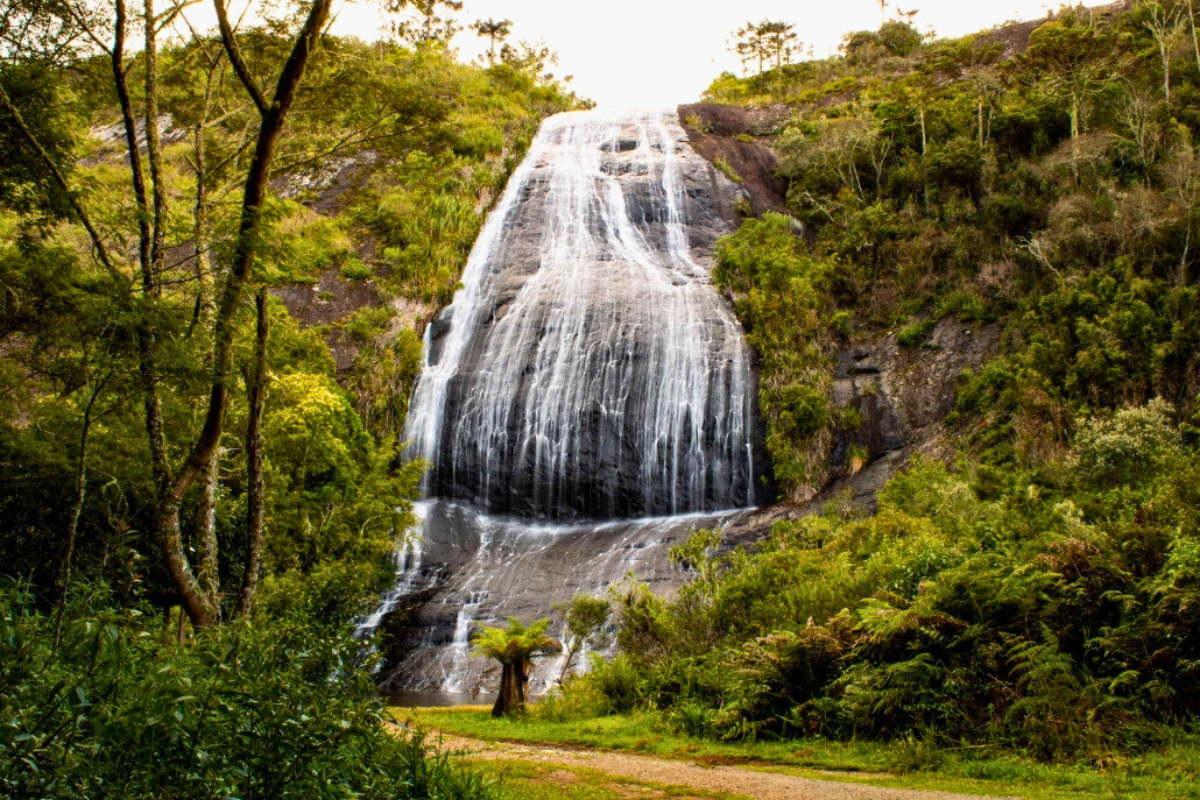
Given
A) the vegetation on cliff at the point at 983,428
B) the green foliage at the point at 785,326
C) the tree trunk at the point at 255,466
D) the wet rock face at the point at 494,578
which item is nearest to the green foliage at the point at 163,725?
the tree trunk at the point at 255,466

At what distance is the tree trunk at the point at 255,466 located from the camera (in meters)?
7.96

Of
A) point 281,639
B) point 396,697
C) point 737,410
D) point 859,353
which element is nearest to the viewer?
point 281,639

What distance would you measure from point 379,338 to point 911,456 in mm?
16362

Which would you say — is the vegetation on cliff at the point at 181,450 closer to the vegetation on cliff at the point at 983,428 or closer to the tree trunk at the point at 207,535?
the tree trunk at the point at 207,535

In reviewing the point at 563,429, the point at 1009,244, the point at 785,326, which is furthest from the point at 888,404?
the point at 563,429

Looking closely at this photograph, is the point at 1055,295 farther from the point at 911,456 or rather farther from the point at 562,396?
the point at 562,396

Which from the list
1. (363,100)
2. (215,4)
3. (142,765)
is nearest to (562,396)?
(363,100)

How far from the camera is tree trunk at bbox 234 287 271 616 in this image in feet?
26.1

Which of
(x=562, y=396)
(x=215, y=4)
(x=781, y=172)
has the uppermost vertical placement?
(x=781, y=172)

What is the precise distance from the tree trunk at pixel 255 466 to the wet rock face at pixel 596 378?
1450 centimetres

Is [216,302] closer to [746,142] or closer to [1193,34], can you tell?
[1193,34]

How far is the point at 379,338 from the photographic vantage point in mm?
26875

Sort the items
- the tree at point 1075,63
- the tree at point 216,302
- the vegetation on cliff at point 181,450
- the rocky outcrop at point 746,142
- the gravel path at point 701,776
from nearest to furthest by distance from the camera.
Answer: the vegetation on cliff at point 181,450 → the gravel path at point 701,776 → the tree at point 216,302 → the tree at point 1075,63 → the rocky outcrop at point 746,142

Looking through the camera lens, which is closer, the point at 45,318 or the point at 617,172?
the point at 45,318
